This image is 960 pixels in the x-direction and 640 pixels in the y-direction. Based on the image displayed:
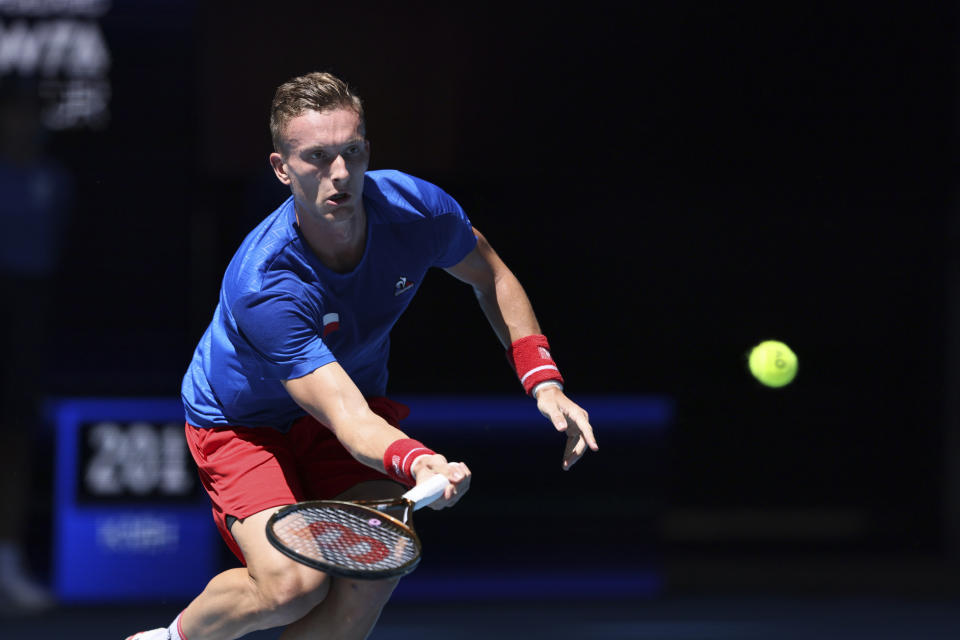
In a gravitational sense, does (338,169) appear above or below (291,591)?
above

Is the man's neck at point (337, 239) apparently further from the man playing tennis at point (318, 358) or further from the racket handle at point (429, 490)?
the racket handle at point (429, 490)

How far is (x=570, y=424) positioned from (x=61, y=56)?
2.84 metres


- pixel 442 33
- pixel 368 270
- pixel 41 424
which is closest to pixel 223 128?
pixel 442 33

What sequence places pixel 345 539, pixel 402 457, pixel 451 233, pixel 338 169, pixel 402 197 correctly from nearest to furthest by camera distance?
pixel 402 457, pixel 345 539, pixel 338 169, pixel 402 197, pixel 451 233

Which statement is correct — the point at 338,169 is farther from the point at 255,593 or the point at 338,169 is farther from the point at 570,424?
the point at 255,593

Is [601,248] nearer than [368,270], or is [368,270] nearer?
[368,270]

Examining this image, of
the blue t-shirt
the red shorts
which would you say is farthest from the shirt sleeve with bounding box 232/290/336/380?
the red shorts

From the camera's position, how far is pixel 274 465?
338 centimetres

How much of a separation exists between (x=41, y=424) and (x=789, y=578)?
2.92m

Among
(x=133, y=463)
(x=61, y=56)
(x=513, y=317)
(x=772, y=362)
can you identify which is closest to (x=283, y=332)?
(x=513, y=317)

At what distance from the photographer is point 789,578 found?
580 centimetres

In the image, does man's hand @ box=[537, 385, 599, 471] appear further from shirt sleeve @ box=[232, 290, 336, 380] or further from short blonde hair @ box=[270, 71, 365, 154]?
short blonde hair @ box=[270, 71, 365, 154]

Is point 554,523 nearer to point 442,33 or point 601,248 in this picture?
point 601,248

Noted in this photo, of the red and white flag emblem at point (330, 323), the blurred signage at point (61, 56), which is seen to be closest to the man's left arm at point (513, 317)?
the red and white flag emblem at point (330, 323)
